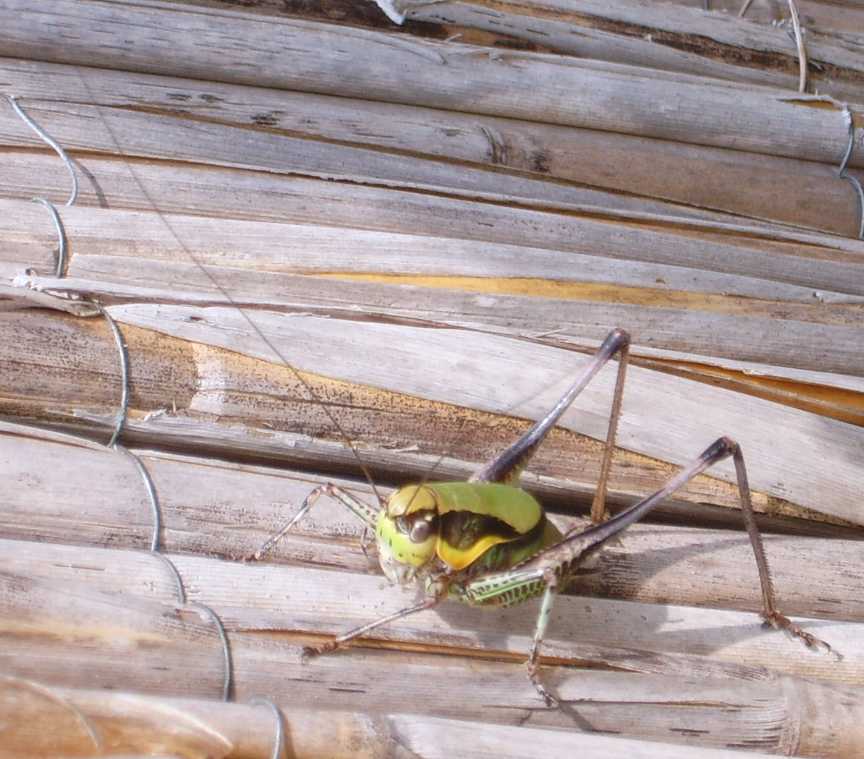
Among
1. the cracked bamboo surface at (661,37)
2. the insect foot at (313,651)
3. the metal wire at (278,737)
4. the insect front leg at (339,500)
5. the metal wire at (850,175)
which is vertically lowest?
the insect foot at (313,651)

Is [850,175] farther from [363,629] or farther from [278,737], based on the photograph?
[278,737]

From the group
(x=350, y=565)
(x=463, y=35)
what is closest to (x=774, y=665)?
(x=350, y=565)

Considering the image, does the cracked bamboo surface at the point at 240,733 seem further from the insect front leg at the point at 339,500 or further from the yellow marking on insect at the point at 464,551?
the insect front leg at the point at 339,500

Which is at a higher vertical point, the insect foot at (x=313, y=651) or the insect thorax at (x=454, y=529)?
the insect thorax at (x=454, y=529)

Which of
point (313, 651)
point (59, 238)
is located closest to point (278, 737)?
point (313, 651)

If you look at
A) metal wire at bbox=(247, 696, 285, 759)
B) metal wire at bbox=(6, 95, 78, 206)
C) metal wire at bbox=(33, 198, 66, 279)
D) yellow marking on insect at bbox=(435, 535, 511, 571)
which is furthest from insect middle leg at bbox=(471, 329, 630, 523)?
metal wire at bbox=(6, 95, 78, 206)

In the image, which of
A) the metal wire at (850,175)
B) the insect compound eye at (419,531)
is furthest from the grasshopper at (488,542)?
the metal wire at (850,175)
